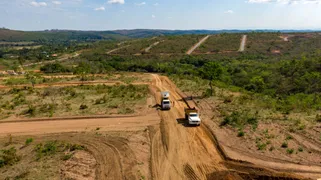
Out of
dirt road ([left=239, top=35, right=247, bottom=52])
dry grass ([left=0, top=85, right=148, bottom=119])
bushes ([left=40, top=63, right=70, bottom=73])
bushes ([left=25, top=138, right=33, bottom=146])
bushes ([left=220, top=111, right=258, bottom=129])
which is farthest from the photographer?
dirt road ([left=239, top=35, right=247, bottom=52])

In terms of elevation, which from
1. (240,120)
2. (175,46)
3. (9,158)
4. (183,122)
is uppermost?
(175,46)

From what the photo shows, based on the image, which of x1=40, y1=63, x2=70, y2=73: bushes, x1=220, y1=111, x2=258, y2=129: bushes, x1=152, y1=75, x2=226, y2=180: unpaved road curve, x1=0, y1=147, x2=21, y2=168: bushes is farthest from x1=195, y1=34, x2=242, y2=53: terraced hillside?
x1=0, y1=147, x2=21, y2=168: bushes

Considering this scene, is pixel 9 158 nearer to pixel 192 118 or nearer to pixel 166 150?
pixel 166 150

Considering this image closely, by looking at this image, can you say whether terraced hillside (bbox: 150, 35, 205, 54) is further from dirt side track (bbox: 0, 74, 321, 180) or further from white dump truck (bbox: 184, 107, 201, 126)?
white dump truck (bbox: 184, 107, 201, 126)

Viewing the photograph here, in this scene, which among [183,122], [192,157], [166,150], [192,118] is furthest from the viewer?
[183,122]

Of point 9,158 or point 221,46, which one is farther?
point 221,46

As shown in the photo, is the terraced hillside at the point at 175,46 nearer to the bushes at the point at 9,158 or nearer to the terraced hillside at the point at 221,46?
the terraced hillside at the point at 221,46

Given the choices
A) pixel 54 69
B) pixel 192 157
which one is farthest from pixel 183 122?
pixel 54 69

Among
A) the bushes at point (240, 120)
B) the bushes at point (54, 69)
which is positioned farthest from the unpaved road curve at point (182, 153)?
the bushes at point (54, 69)

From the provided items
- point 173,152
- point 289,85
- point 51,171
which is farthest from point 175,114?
point 289,85
